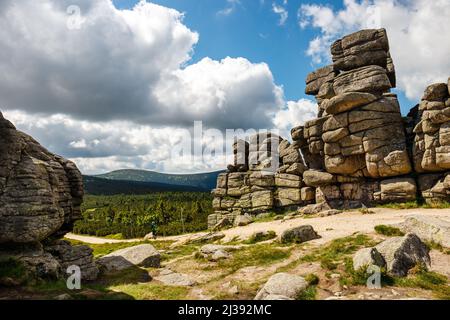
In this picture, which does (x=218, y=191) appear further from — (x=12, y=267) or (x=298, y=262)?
(x=12, y=267)

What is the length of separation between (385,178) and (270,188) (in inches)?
688

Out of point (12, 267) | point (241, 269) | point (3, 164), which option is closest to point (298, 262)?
point (241, 269)

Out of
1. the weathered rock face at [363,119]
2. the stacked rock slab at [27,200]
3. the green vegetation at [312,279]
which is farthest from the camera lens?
the weathered rock face at [363,119]

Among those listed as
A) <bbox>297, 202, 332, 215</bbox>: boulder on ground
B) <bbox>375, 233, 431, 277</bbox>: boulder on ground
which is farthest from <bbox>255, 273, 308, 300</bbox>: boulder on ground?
<bbox>297, 202, 332, 215</bbox>: boulder on ground

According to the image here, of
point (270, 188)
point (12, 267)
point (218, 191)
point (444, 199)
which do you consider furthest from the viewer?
point (218, 191)

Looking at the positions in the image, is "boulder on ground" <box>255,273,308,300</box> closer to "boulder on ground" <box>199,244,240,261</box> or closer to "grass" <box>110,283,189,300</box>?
"grass" <box>110,283,189,300</box>

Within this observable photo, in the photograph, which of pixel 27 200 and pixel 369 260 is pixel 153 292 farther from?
pixel 369 260

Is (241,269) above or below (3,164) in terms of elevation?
below

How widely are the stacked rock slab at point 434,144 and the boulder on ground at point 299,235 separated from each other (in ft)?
67.5

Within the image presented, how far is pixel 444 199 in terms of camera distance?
34781 mm

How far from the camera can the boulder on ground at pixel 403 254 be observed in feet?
47.9

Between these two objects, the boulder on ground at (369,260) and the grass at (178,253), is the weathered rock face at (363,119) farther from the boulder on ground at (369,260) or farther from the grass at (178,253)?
the boulder on ground at (369,260)

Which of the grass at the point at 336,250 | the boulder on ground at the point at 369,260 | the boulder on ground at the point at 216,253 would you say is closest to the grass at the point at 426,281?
the boulder on ground at the point at 369,260

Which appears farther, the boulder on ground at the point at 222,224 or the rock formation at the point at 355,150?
the boulder on ground at the point at 222,224
